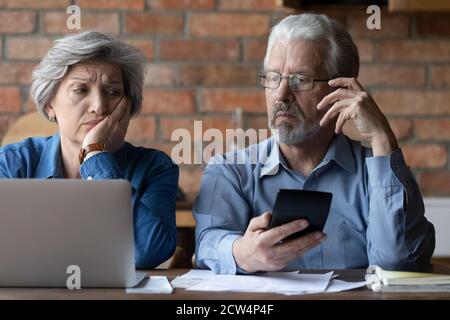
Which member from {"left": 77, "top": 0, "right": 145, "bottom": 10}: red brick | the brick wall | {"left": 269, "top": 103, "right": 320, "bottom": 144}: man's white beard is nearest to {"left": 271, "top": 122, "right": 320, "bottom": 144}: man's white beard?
{"left": 269, "top": 103, "right": 320, "bottom": 144}: man's white beard

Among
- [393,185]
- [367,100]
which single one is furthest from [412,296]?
[367,100]

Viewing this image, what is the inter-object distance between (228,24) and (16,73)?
810mm

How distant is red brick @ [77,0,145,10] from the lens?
10.5ft

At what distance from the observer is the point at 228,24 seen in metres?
3.19

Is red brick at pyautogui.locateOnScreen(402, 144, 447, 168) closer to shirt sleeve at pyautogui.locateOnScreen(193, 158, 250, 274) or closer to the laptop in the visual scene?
shirt sleeve at pyautogui.locateOnScreen(193, 158, 250, 274)

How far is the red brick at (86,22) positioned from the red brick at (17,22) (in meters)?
0.05

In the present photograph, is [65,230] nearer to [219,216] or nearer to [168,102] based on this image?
[219,216]

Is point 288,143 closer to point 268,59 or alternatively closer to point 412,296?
point 268,59

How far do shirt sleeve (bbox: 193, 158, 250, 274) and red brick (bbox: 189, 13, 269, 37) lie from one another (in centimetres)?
114

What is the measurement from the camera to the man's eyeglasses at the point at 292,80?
7.07 ft

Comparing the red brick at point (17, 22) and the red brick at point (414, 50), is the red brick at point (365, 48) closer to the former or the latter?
the red brick at point (414, 50)

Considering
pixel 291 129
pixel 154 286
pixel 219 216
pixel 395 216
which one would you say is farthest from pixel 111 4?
pixel 154 286

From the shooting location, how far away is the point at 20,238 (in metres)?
1.56

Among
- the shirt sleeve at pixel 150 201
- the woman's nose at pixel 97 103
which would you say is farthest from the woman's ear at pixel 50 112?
the shirt sleeve at pixel 150 201
